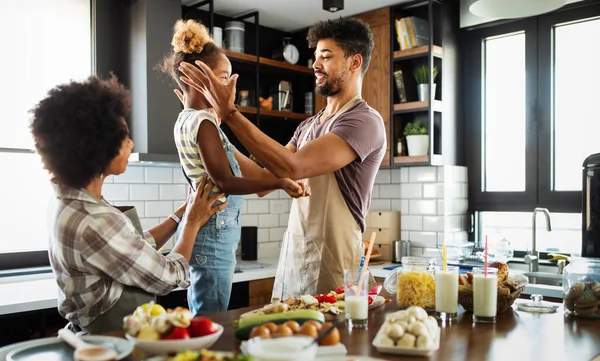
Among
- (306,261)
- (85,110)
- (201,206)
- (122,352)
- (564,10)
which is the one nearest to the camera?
(122,352)

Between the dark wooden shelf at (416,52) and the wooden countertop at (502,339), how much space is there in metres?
2.52

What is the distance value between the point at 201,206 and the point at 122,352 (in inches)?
29.2

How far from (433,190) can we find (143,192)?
1976 mm

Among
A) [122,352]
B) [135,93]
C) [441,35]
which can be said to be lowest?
[122,352]

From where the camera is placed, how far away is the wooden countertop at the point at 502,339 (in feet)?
4.67

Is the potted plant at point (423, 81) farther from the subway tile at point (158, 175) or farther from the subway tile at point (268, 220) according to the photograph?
the subway tile at point (158, 175)

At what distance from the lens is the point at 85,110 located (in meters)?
1.55

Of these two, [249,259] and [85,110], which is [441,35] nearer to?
[249,259]

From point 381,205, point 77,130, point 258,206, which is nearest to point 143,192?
point 258,206

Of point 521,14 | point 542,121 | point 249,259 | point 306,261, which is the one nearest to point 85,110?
point 306,261

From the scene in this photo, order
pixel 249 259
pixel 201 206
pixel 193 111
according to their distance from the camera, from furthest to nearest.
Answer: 1. pixel 249 259
2. pixel 193 111
3. pixel 201 206

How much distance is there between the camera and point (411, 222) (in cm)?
433

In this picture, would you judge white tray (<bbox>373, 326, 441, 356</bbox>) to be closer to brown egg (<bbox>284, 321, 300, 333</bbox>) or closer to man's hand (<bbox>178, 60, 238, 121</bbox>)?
brown egg (<bbox>284, 321, 300, 333</bbox>)

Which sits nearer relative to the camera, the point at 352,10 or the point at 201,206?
the point at 201,206
